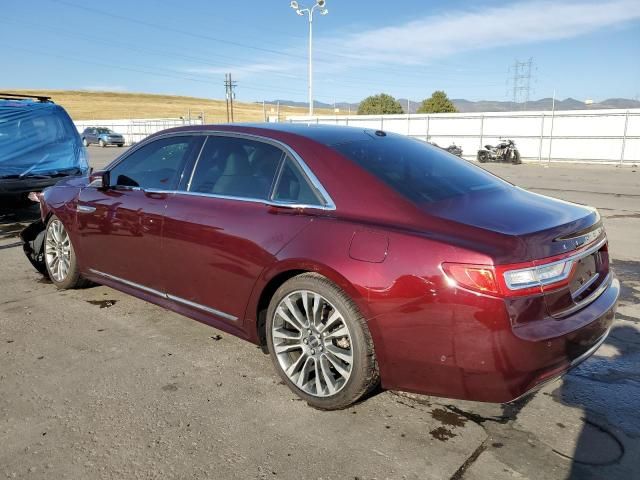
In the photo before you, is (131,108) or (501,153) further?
(131,108)

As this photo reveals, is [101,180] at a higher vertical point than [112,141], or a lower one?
higher

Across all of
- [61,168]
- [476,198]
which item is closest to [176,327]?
[476,198]

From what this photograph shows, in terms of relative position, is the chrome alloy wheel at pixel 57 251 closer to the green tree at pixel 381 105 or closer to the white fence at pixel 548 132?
the white fence at pixel 548 132

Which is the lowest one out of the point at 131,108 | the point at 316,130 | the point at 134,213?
the point at 134,213

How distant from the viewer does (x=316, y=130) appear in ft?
12.1

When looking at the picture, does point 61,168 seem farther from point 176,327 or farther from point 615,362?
point 615,362

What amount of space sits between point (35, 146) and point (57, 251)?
4.43 metres

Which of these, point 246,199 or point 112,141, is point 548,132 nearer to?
point 246,199

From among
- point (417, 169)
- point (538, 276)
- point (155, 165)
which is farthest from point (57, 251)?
point (538, 276)

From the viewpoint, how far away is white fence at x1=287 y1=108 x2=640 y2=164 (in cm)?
2517

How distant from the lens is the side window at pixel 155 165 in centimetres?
405

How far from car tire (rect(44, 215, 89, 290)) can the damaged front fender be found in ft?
0.61

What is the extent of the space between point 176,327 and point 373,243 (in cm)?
219

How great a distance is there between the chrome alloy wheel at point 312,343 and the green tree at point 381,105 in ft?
161
